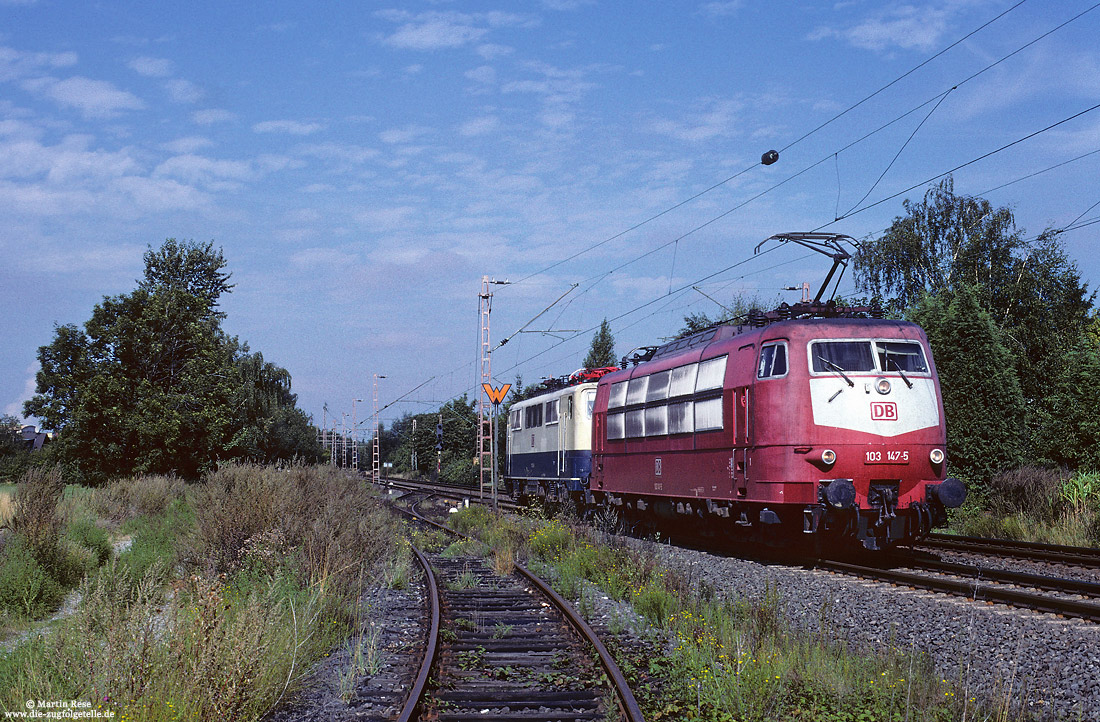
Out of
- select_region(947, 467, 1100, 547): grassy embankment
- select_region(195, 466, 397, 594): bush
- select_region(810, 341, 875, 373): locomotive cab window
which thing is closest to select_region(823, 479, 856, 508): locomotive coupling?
select_region(810, 341, 875, 373): locomotive cab window

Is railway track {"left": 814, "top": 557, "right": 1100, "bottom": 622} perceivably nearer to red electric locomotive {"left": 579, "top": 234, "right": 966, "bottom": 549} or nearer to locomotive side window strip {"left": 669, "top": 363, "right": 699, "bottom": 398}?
red electric locomotive {"left": 579, "top": 234, "right": 966, "bottom": 549}

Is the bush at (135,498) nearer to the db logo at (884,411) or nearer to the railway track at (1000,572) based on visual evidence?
the railway track at (1000,572)

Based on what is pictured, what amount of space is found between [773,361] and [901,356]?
1.96 meters

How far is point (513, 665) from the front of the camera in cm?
811

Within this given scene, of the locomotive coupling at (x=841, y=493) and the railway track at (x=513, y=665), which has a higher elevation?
the locomotive coupling at (x=841, y=493)

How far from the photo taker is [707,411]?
15.7 m

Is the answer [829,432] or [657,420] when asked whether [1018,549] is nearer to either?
[829,432]

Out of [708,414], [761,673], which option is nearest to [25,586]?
[761,673]

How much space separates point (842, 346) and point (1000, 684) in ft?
24.6

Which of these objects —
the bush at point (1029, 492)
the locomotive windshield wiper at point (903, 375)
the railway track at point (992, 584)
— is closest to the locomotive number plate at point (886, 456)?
the locomotive windshield wiper at point (903, 375)

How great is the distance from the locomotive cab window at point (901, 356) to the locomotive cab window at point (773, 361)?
1.43 meters

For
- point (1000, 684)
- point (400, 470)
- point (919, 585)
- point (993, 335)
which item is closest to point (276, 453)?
point (400, 470)

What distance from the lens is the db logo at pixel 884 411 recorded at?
13.5 metres

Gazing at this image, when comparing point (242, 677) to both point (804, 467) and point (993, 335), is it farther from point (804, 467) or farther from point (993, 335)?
point (993, 335)
